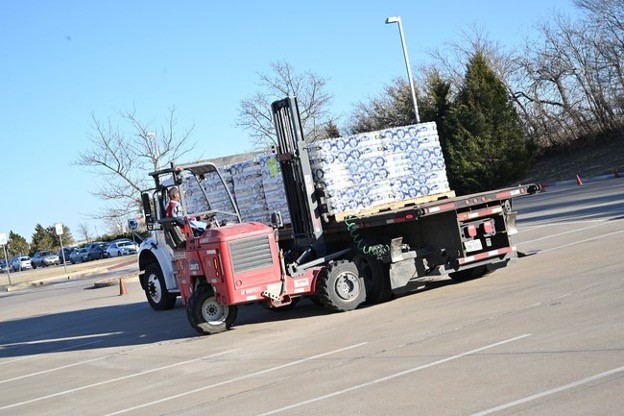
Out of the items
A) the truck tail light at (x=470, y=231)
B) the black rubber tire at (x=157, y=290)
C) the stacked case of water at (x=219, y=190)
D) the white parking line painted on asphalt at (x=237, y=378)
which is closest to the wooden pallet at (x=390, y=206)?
the truck tail light at (x=470, y=231)

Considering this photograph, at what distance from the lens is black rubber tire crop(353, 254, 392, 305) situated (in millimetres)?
14367

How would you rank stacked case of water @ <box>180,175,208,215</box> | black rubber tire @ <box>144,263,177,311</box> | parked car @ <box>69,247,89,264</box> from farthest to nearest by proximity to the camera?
1. parked car @ <box>69,247,89,264</box>
2. black rubber tire @ <box>144,263,177,311</box>
3. stacked case of water @ <box>180,175,208,215</box>

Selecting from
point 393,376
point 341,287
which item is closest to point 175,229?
point 341,287

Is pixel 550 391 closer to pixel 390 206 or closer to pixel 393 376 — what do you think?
pixel 393 376

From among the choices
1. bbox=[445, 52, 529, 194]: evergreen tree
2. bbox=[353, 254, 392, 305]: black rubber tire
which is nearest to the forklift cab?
bbox=[353, 254, 392, 305]: black rubber tire

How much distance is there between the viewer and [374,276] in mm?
14352

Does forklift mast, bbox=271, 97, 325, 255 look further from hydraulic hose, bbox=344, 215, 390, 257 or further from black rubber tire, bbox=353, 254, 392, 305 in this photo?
black rubber tire, bbox=353, 254, 392, 305

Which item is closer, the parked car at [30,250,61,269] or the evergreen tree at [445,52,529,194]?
the evergreen tree at [445,52,529,194]

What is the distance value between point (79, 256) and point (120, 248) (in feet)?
27.0

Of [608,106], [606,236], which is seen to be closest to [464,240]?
[606,236]

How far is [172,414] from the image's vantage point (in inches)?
342

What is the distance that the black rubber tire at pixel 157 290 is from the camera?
19.1m

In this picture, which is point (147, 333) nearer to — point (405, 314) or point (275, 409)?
point (405, 314)

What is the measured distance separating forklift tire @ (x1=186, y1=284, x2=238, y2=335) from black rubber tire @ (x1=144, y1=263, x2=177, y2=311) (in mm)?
4888
